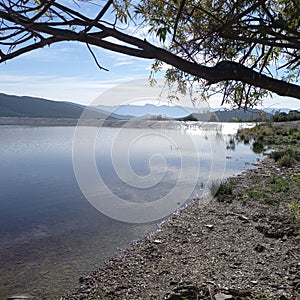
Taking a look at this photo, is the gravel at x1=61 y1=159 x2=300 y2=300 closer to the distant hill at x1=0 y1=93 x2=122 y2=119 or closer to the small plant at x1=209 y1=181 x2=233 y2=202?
the small plant at x1=209 y1=181 x2=233 y2=202

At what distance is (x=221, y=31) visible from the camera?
258 cm

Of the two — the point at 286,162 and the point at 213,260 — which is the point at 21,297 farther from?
the point at 286,162

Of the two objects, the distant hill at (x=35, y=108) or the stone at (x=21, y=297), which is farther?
the distant hill at (x=35, y=108)

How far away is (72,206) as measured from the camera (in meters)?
9.22

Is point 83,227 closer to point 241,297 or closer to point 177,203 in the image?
point 177,203

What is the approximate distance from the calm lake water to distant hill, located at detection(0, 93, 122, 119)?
255 feet

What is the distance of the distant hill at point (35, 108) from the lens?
9275 centimetres

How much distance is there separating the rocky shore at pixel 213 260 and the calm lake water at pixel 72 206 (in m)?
0.55

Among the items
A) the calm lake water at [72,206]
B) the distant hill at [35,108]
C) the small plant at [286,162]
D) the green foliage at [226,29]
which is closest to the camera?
the green foliage at [226,29]

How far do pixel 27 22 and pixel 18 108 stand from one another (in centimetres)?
10434

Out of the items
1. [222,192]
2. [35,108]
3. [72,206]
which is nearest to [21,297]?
[72,206]

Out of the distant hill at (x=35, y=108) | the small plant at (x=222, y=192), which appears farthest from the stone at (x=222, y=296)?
the distant hill at (x=35, y=108)

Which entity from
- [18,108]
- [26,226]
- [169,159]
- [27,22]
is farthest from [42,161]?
[18,108]

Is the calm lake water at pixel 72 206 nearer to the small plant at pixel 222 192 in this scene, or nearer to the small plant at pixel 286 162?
the small plant at pixel 222 192
